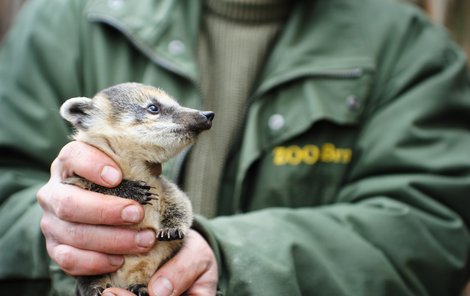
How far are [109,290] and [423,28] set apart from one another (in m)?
1.98

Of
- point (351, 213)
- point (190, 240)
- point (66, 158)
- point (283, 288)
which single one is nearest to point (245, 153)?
point (351, 213)

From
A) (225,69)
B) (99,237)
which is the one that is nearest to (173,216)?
(99,237)

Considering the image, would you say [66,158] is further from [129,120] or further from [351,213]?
[351,213]

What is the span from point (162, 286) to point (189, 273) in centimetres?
11

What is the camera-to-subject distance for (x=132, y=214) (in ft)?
4.31

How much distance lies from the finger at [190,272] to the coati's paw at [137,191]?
0.18 m

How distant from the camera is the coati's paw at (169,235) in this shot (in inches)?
53.0

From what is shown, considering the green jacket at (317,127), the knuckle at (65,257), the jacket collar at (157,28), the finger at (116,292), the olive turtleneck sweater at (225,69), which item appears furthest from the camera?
the olive turtleneck sweater at (225,69)

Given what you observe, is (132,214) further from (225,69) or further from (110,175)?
(225,69)

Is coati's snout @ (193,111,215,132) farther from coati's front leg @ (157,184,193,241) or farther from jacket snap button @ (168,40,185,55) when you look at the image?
jacket snap button @ (168,40,185,55)

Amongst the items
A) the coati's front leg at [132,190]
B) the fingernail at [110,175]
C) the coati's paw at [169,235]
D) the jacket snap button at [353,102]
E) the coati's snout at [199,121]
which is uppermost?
the coati's snout at [199,121]

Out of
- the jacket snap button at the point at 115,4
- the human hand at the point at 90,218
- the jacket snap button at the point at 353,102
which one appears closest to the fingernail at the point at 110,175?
the human hand at the point at 90,218

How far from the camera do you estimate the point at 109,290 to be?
1.32 metres

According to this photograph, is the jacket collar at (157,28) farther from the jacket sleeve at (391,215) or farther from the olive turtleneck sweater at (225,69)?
the jacket sleeve at (391,215)
